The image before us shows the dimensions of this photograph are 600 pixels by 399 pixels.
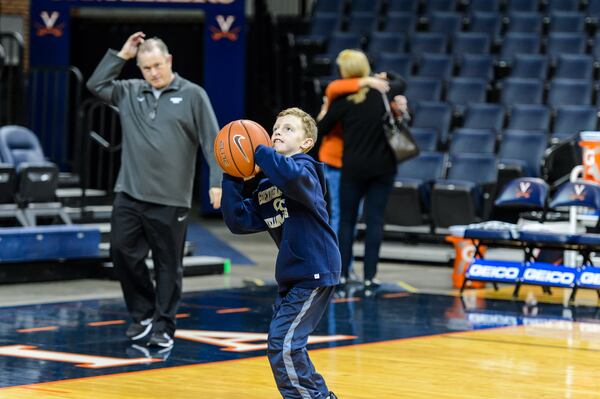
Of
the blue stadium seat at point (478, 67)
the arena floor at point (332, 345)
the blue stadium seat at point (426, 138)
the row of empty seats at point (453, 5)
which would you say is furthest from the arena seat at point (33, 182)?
the row of empty seats at point (453, 5)

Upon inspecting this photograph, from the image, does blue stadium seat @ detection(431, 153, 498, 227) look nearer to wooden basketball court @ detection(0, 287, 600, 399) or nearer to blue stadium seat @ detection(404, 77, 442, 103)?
blue stadium seat @ detection(404, 77, 442, 103)

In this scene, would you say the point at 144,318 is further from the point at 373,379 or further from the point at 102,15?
the point at 102,15

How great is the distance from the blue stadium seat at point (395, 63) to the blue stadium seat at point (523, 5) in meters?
1.85

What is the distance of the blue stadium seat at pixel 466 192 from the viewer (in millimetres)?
12625

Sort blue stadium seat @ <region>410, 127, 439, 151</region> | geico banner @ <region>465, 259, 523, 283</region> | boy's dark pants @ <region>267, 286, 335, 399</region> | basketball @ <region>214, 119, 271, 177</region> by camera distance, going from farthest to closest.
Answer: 1. blue stadium seat @ <region>410, 127, 439, 151</region>
2. geico banner @ <region>465, 259, 523, 283</region>
3. basketball @ <region>214, 119, 271, 177</region>
4. boy's dark pants @ <region>267, 286, 335, 399</region>

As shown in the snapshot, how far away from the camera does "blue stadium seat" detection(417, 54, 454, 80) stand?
1524 centimetres

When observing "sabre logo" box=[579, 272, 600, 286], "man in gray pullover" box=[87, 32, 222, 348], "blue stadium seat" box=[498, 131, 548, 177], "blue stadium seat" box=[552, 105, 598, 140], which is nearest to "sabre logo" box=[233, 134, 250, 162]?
"man in gray pullover" box=[87, 32, 222, 348]

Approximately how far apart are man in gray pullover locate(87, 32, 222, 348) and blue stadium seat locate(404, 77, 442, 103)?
761 centimetres

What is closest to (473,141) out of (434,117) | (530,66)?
(434,117)

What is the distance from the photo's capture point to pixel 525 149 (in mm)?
13188

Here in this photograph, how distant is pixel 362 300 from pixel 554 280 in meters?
1.42

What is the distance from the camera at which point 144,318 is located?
7469 millimetres

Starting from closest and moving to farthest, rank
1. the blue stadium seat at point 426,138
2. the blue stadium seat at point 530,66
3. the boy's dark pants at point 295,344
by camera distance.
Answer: the boy's dark pants at point 295,344
the blue stadium seat at point 426,138
the blue stadium seat at point 530,66

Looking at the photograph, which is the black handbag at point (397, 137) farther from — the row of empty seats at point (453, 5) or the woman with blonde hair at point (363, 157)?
the row of empty seats at point (453, 5)
